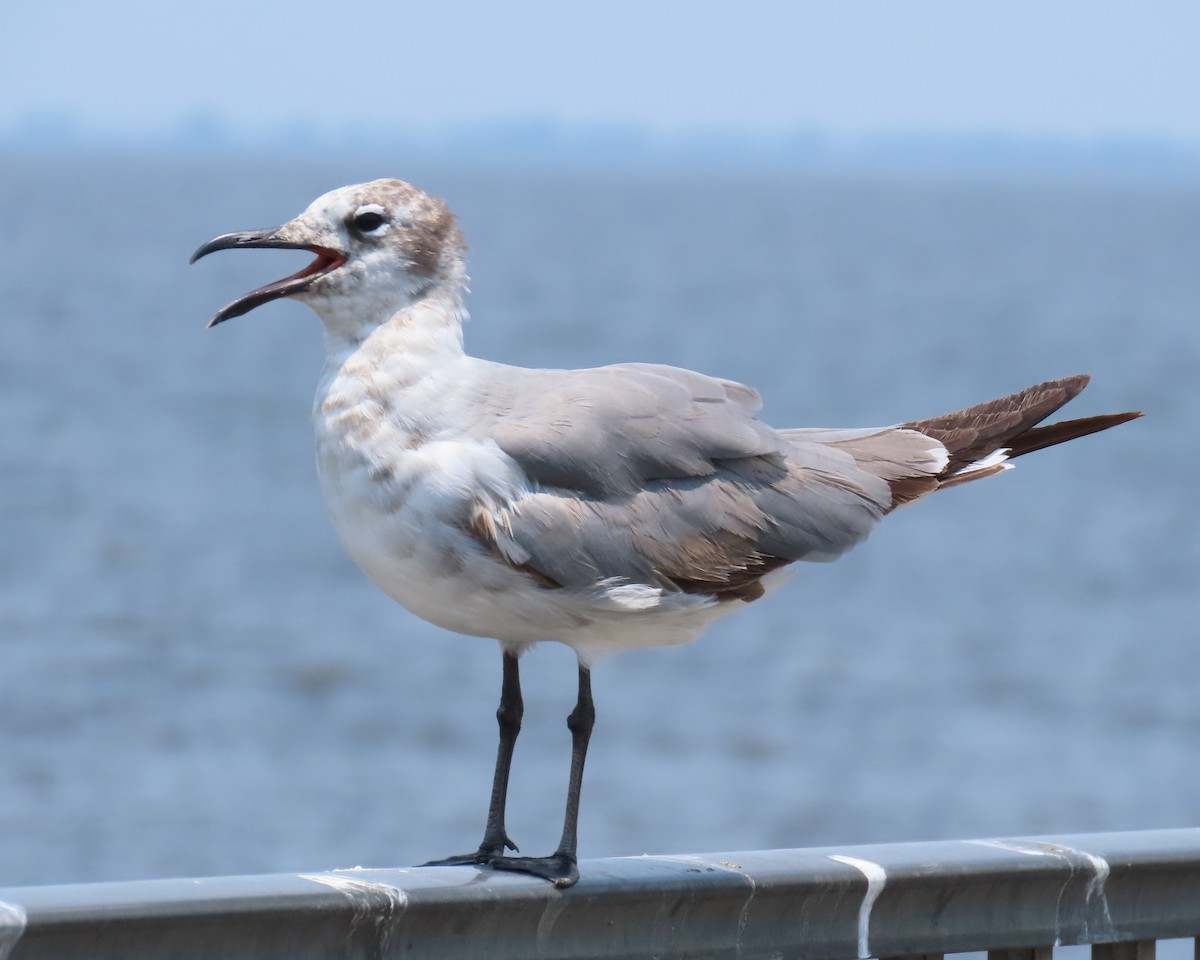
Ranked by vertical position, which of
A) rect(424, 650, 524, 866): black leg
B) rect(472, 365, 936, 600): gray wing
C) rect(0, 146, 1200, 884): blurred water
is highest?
rect(472, 365, 936, 600): gray wing

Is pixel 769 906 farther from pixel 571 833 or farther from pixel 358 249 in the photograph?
pixel 358 249

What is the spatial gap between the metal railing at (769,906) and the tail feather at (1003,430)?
2.99ft

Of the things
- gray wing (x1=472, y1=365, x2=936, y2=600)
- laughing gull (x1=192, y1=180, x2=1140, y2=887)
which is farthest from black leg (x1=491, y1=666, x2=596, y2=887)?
gray wing (x1=472, y1=365, x2=936, y2=600)

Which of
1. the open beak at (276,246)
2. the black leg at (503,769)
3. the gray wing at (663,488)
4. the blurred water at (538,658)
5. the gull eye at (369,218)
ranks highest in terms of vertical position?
the gull eye at (369,218)

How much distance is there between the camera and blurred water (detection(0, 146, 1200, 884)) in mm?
10500

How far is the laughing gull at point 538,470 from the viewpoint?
10.0ft

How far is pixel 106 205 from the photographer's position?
270ft

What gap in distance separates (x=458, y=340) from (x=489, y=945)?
122cm

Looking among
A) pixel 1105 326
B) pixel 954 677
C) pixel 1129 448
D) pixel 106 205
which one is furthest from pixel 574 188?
pixel 954 677

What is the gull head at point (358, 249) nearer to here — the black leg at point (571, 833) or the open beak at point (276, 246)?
the open beak at point (276, 246)

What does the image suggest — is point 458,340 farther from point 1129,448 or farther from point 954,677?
point 1129,448

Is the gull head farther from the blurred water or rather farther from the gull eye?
the blurred water

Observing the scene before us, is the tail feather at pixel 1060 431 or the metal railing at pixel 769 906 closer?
the metal railing at pixel 769 906

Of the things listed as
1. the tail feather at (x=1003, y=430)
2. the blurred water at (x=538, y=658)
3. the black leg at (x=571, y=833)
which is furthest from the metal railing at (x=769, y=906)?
the blurred water at (x=538, y=658)
